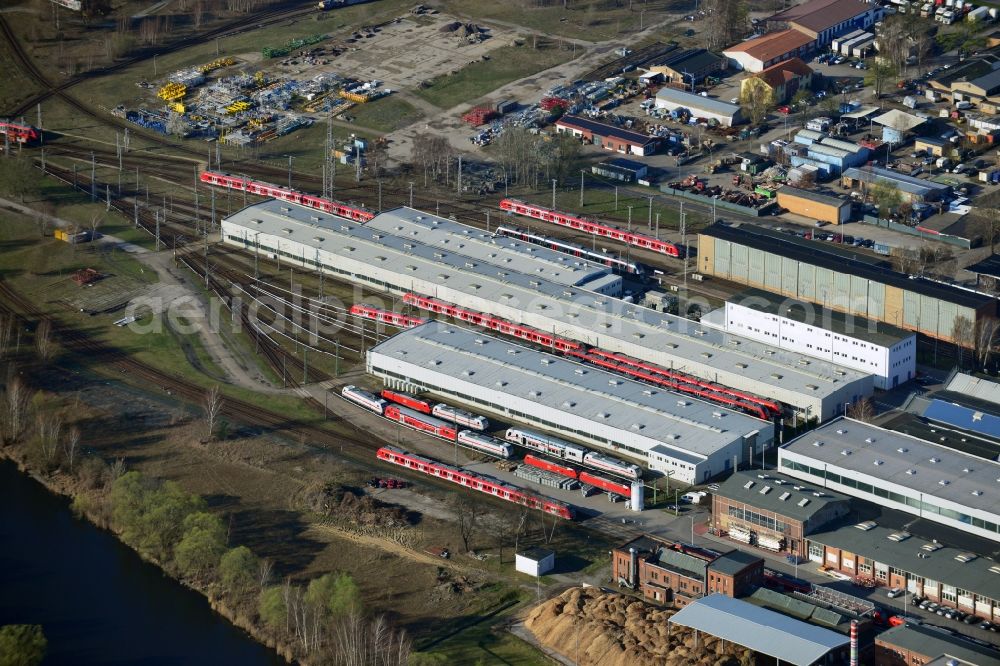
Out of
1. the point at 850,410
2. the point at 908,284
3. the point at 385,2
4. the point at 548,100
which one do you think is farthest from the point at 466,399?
the point at 385,2

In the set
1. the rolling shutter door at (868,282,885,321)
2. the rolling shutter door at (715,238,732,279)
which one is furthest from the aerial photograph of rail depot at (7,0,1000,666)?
the rolling shutter door at (715,238,732,279)

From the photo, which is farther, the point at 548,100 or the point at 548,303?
the point at 548,100

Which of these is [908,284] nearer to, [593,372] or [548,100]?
[593,372]

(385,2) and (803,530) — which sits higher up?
(385,2)

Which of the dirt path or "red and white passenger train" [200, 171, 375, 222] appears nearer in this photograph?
"red and white passenger train" [200, 171, 375, 222]

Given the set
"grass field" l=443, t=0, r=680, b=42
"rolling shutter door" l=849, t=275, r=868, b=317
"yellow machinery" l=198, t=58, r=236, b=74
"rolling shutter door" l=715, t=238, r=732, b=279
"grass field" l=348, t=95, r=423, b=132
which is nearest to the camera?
"rolling shutter door" l=849, t=275, r=868, b=317

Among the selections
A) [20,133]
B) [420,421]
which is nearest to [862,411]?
[420,421]

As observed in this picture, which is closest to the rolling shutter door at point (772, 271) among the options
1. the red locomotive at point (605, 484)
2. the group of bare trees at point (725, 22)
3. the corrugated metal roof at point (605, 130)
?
the corrugated metal roof at point (605, 130)

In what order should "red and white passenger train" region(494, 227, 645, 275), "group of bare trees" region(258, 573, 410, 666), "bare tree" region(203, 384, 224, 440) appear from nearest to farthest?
"group of bare trees" region(258, 573, 410, 666), "bare tree" region(203, 384, 224, 440), "red and white passenger train" region(494, 227, 645, 275)

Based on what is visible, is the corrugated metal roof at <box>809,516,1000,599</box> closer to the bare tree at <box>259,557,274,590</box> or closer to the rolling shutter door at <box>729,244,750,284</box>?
the bare tree at <box>259,557,274,590</box>
